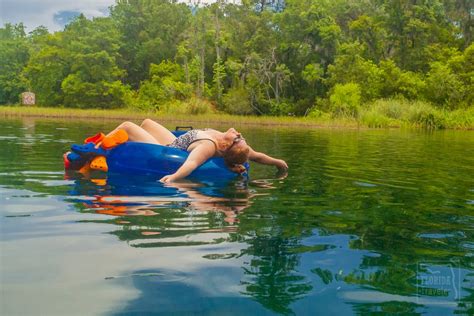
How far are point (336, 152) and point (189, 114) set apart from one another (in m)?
19.1

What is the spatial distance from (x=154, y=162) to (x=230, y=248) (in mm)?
2860

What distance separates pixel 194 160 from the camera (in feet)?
17.1

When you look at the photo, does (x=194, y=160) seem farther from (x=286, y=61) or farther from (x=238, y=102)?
(x=286, y=61)

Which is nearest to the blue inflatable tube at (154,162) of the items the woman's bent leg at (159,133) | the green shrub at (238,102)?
the woman's bent leg at (159,133)

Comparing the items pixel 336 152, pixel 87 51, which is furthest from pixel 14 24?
pixel 336 152

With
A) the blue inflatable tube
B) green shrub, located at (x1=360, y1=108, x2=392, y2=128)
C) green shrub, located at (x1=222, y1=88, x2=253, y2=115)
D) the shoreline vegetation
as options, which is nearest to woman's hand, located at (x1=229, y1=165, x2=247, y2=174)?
→ the blue inflatable tube

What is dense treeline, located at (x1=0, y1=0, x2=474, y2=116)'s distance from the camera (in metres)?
31.6

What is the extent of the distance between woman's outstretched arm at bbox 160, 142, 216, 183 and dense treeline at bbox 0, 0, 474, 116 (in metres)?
23.2

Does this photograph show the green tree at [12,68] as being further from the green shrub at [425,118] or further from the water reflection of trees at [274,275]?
the water reflection of trees at [274,275]

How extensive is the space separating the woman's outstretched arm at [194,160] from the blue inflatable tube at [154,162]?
17cm

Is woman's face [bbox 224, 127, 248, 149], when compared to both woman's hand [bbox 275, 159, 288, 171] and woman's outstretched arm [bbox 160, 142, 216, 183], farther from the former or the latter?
woman's hand [bbox 275, 159, 288, 171]

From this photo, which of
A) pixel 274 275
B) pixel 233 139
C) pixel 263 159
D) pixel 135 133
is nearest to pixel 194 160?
pixel 233 139

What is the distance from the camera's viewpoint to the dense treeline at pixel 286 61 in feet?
104

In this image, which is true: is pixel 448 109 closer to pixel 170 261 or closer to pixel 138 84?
pixel 138 84
